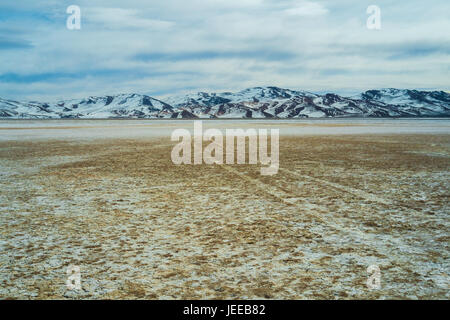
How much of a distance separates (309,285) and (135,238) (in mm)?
2676

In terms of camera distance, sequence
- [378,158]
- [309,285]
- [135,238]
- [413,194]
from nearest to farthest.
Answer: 1. [309,285]
2. [135,238]
3. [413,194]
4. [378,158]

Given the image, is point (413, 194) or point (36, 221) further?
point (413, 194)

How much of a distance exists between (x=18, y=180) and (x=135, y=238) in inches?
263

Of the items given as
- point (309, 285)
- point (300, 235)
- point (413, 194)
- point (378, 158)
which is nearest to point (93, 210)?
point (300, 235)

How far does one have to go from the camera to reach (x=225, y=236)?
5359 millimetres

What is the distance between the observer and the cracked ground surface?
3.79 metres

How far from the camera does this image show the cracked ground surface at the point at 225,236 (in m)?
3.79

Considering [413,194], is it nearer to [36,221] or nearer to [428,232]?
[428,232]

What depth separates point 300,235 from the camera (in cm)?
541

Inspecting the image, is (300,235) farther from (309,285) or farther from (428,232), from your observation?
(428,232)

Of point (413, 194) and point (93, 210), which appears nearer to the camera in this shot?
point (93, 210)
